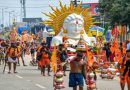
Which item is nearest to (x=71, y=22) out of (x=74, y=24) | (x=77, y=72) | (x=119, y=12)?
(x=74, y=24)

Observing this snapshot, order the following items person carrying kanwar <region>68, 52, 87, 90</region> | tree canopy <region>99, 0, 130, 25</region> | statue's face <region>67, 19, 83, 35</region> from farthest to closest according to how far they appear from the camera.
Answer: tree canopy <region>99, 0, 130, 25</region> → statue's face <region>67, 19, 83, 35</region> → person carrying kanwar <region>68, 52, 87, 90</region>

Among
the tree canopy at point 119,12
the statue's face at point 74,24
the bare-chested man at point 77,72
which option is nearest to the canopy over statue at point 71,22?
the statue's face at point 74,24

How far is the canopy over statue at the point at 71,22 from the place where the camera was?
38.2m

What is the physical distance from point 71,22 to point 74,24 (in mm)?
374

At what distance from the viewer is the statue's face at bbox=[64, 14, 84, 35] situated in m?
38.2

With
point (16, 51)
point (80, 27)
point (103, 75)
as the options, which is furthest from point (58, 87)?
point (80, 27)

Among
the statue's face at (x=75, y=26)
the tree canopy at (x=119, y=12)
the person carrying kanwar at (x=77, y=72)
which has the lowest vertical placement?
the person carrying kanwar at (x=77, y=72)

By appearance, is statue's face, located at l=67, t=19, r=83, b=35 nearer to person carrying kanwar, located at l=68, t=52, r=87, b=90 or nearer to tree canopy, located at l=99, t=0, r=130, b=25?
tree canopy, located at l=99, t=0, r=130, b=25

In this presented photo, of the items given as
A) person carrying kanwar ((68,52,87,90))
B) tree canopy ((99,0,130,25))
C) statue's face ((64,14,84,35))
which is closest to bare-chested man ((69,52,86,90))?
person carrying kanwar ((68,52,87,90))

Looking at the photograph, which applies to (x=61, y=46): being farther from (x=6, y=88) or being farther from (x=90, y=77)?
(x=90, y=77)

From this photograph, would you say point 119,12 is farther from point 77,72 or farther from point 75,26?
point 77,72

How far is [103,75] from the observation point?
27453 millimetres

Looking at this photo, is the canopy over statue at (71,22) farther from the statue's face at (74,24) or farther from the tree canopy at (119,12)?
the tree canopy at (119,12)

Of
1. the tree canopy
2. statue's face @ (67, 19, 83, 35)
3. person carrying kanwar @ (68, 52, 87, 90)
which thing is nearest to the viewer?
person carrying kanwar @ (68, 52, 87, 90)
